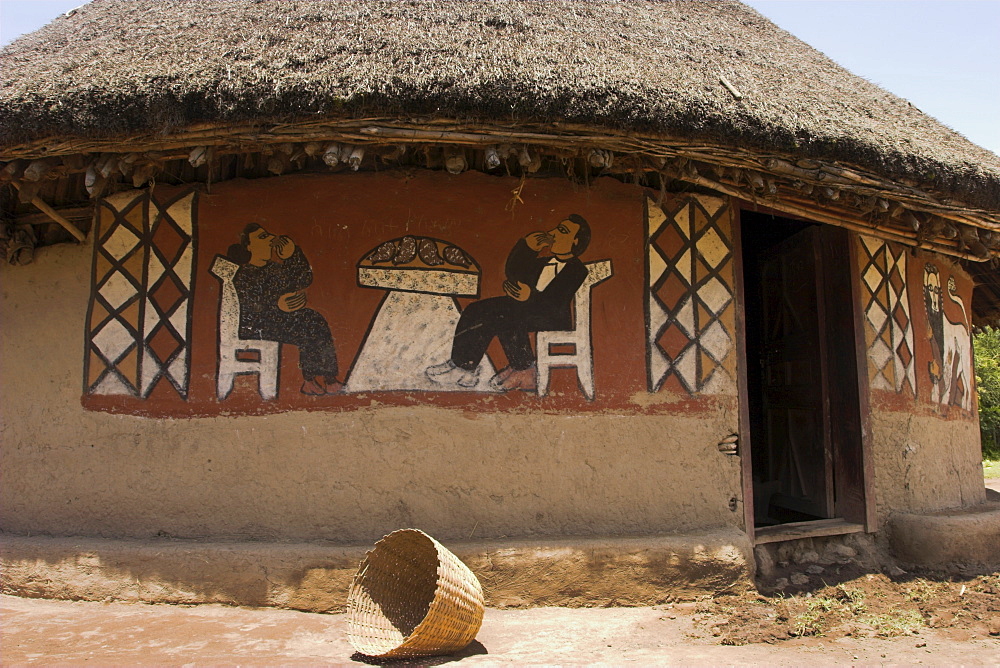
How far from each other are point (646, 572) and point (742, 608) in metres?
0.53

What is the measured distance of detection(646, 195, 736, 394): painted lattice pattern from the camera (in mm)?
4301

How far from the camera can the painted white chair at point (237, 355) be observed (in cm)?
409

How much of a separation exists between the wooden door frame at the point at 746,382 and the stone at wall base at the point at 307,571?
2.04 ft

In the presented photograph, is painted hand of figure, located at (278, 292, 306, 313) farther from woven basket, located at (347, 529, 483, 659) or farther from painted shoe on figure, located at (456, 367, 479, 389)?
woven basket, located at (347, 529, 483, 659)

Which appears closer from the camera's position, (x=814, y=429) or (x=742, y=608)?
(x=742, y=608)

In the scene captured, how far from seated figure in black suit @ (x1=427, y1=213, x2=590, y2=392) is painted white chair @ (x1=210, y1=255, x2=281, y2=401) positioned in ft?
3.01

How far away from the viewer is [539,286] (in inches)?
166

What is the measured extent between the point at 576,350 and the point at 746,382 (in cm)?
124

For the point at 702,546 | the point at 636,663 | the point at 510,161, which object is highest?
the point at 510,161

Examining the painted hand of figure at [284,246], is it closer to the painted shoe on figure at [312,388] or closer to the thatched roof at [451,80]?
the painted shoe on figure at [312,388]

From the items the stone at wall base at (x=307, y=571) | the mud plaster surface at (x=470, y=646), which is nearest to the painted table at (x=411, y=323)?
the stone at wall base at (x=307, y=571)

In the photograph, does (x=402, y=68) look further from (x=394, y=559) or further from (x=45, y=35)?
(x=45, y=35)

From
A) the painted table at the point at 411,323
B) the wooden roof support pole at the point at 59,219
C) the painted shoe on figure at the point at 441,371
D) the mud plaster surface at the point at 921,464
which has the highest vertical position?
the wooden roof support pole at the point at 59,219

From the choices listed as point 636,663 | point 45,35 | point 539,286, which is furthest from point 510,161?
point 45,35
